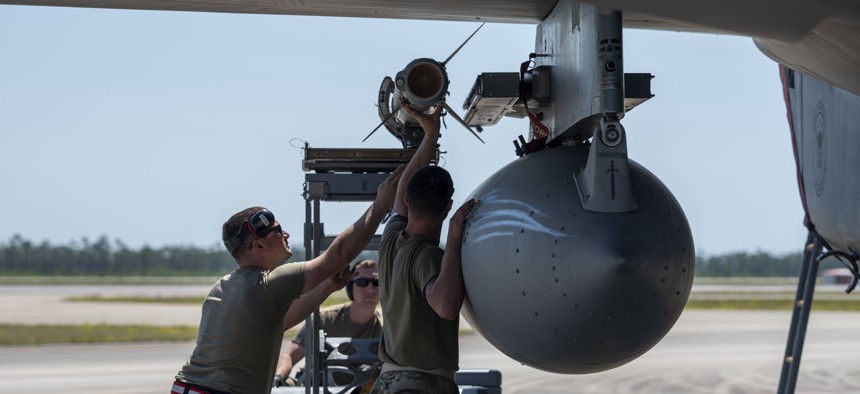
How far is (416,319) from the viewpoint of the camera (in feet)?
14.5

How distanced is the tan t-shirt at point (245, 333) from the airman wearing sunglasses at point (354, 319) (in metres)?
2.72

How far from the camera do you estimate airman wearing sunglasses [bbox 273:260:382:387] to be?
7.62 metres

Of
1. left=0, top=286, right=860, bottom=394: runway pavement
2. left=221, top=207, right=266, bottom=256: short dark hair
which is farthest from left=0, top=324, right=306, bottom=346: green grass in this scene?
left=221, top=207, right=266, bottom=256: short dark hair

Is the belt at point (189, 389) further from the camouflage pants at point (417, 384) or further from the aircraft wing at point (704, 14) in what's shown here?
the aircraft wing at point (704, 14)

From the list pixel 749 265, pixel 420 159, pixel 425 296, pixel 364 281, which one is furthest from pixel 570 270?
pixel 749 265

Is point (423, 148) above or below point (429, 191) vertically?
above

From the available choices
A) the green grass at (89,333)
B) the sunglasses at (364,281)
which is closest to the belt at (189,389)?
the sunglasses at (364,281)

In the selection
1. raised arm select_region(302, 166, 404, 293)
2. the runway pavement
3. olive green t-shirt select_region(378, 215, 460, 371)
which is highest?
raised arm select_region(302, 166, 404, 293)

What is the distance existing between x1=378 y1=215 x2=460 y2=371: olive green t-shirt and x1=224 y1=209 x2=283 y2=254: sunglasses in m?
0.73

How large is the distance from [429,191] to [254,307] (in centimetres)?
103

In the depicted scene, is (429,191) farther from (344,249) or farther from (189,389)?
(189,389)

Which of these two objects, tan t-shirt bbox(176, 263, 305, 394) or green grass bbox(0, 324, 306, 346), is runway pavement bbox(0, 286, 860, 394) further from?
tan t-shirt bbox(176, 263, 305, 394)

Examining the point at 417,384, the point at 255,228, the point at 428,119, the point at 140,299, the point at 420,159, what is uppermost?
the point at 428,119

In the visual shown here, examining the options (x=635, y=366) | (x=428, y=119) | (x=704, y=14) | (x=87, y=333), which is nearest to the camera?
(x=704, y=14)
